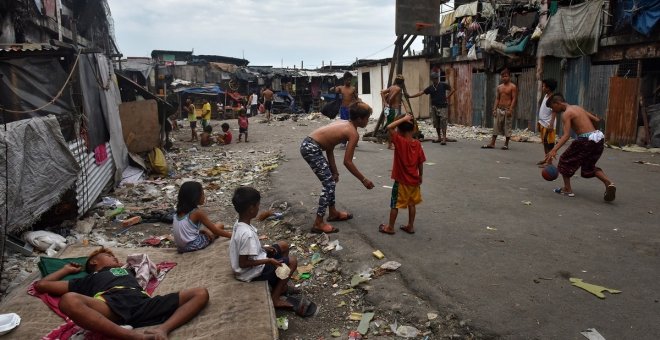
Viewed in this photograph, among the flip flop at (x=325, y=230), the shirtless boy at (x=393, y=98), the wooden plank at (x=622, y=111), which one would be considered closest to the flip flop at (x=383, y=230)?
the flip flop at (x=325, y=230)

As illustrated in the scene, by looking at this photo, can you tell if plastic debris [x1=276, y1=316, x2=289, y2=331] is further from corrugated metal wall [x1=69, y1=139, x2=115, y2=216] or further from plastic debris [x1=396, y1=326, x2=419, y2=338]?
corrugated metal wall [x1=69, y1=139, x2=115, y2=216]

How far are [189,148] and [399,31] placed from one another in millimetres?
6564

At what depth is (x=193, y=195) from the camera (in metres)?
4.22

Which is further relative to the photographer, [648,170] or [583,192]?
[648,170]

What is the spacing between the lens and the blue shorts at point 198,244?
4359 millimetres

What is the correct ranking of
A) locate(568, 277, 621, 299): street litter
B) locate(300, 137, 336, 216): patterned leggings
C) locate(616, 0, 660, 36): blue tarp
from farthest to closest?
locate(616, 0, 660, 36): blue tarp → locate(300, 137, 336, 216): patterned leggings → locate(568, 277, 621, 299): street litter

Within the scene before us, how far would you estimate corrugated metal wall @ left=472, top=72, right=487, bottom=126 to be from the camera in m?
16.4

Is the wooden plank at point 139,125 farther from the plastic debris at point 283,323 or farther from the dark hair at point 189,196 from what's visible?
the plastic debris at point 283,323

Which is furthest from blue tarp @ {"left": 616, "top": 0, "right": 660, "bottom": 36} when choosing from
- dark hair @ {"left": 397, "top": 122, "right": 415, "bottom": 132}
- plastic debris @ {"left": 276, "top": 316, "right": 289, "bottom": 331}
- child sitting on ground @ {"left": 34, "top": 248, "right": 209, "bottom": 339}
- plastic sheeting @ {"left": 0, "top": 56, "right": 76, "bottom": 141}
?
plastic sheeting @ {"left": 0, "top": 56, "right": 76, "bottom": 141}

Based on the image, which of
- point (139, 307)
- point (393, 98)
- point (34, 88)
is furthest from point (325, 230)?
point (393, 98)

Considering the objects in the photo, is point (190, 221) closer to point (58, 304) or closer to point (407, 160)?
point (58, 304)

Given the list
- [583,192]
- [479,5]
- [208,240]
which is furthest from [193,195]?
[479,5]

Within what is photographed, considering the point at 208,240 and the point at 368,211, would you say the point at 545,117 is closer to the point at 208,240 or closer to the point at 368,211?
the point at 368,211

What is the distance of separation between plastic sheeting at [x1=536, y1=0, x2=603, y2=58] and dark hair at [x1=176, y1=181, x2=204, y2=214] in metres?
11.0
